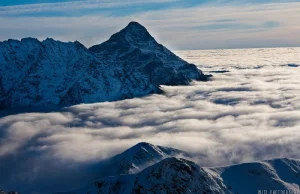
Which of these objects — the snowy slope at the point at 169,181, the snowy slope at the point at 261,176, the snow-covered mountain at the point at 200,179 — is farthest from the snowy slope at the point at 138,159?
the snowy slope at the point at 169,181

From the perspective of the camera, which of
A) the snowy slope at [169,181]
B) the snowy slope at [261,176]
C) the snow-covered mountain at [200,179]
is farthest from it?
the snowy slope at [261,176]

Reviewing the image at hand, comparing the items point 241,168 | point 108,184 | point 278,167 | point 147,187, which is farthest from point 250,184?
point 108,184

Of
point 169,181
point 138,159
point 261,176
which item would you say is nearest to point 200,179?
point 169,181

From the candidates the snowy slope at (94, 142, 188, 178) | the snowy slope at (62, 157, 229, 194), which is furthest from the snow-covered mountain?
the snowy slope at (94, 142, 188, 178)

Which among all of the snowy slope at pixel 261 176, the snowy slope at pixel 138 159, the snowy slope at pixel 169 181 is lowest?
the snowy slope at pixel 138 159

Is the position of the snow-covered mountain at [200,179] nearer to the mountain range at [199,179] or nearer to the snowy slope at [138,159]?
the mountain range at [199,179]

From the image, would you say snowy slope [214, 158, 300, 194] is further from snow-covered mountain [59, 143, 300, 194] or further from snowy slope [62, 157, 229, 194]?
snowy slope [62, 157, 229, 194]

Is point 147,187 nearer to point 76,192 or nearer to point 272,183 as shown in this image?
point 76,192

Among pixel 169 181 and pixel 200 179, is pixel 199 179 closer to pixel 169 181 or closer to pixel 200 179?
pixel 200 179
